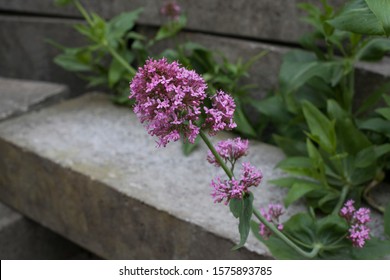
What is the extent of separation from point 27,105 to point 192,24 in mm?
813

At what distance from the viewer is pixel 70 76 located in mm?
3387

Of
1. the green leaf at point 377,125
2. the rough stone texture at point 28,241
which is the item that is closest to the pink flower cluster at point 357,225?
the green leaf at point 377,125

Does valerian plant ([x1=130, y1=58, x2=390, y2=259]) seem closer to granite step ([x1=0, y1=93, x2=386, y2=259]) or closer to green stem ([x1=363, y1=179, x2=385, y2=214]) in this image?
granite step ([x1=0, y1=93, x2=386, y2=259])

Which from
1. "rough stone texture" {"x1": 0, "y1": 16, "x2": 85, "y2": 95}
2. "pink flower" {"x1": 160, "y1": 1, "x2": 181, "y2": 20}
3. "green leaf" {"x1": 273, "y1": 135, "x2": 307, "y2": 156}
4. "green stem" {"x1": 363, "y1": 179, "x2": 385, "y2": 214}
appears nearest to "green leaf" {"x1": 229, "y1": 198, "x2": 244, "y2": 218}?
"green stem" {"x1": 363, "y1": 179, "x2": 385, "y2": 214}

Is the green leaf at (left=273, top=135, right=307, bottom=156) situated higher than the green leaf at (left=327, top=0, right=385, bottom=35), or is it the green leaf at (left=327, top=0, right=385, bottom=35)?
the green leaf at (left=327, top=0, right=385, bottom=35)

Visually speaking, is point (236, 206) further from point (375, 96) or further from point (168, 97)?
point (375, 96)

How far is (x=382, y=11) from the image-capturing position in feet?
4.53

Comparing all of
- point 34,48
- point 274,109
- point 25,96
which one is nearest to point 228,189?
point 274,109

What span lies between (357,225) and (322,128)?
0.45 m

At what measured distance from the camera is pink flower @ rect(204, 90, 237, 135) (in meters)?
1.17

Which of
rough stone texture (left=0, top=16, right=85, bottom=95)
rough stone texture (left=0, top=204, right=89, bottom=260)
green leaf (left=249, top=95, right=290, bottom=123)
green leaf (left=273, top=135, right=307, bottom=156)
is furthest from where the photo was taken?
rough stone texture (left=0, top=16, right=85, bottom=95)

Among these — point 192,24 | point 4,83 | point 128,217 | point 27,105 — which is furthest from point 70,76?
point 128,217

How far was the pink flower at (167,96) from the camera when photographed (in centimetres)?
112

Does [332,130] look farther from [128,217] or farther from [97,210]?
[97,210]
